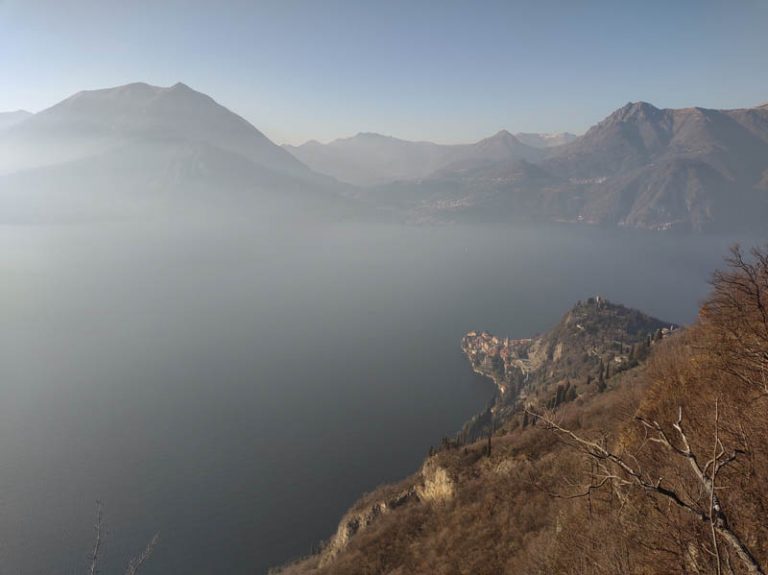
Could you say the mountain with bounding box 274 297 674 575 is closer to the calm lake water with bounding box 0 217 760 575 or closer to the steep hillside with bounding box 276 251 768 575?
the steep hillside with bounding box 276 251 768 575

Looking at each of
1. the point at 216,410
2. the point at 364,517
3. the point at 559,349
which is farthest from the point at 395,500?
the point at 559,349

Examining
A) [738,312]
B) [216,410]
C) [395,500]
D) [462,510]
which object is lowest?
[216,410]

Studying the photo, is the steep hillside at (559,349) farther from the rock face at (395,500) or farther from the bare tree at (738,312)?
the bare tree at (738,312)

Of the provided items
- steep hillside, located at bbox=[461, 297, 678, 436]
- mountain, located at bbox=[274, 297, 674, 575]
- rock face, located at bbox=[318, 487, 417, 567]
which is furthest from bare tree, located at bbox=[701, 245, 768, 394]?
steep hillside, located at bbox=[461, 297, 678, 436]

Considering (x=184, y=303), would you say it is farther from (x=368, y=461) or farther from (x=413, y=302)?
(x=368, y=461)

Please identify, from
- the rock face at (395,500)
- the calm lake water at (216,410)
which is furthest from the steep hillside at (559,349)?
the rock face at (395,500)

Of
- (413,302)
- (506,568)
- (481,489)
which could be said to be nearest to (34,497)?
(481,489)

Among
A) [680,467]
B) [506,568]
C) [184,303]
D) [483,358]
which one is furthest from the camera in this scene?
[184,303]

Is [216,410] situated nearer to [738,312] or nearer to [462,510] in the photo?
[462,510]
